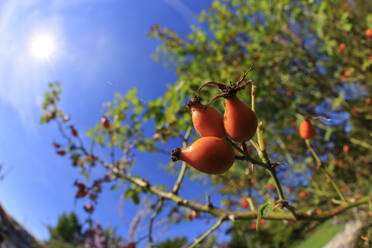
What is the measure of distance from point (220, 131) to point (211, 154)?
0.27 feet

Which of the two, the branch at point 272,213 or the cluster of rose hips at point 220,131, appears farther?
the branch at point 272,213

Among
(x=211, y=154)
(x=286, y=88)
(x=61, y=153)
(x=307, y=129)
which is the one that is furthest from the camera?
(x=286, y=88)

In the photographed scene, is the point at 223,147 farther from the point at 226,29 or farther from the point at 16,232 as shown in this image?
the point at 226,29

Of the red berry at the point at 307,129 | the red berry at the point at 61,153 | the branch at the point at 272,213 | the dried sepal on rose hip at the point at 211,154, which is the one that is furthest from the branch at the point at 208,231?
the red berry at the point at 61,153

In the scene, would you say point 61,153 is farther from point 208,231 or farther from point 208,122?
point 208,122

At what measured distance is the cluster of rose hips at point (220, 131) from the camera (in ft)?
1.98

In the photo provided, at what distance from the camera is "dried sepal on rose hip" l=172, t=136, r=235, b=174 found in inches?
23.6

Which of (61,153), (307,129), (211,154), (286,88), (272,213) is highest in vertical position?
(286,88)

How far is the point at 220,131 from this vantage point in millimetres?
651

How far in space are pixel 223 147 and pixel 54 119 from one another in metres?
2.60

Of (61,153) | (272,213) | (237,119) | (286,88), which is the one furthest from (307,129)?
(286,88)

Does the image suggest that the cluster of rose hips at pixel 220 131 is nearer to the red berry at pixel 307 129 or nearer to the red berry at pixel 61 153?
the red berry at pixel 307 129

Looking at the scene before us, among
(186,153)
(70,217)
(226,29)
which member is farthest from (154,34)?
(70,217)

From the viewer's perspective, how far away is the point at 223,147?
1.99 feet
